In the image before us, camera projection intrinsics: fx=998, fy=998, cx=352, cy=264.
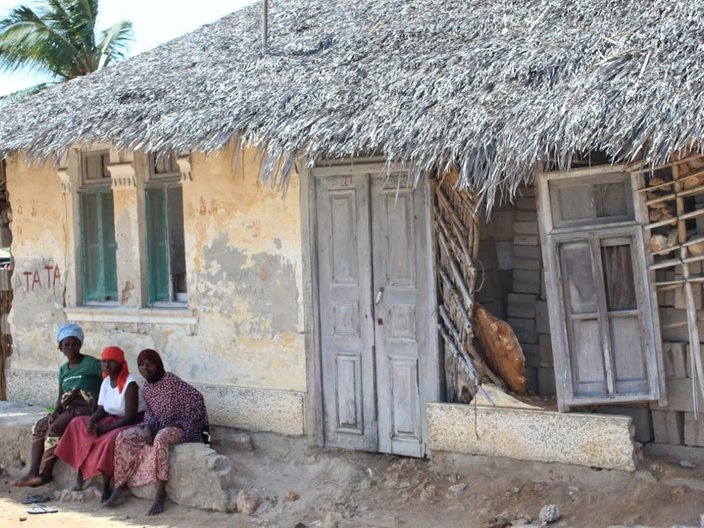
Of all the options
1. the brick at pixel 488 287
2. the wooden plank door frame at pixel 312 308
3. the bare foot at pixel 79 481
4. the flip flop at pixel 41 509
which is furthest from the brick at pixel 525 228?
the flip flop at pixel 41 509

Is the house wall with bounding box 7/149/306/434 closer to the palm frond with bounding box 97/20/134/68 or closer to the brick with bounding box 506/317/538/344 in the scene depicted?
the brick with bounding box 506/317/538/344

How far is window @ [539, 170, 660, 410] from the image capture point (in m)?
6.26

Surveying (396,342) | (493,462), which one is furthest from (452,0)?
(493,462)

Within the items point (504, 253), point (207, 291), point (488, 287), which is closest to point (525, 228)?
point (504, 253)

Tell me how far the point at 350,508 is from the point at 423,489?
522 mm

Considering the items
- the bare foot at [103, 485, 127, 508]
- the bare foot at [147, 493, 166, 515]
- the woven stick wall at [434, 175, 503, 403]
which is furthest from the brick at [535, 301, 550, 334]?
the bare foot at [103, 485, 127, 508]

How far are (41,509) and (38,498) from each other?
34cm

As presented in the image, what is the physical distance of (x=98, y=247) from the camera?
933cm

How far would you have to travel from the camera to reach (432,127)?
6.43 metres

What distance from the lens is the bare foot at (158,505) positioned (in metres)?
7.20

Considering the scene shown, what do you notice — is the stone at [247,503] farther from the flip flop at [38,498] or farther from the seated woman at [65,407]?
the flip flop at [38,498]

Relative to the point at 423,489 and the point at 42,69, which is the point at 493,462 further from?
the point at 42,69

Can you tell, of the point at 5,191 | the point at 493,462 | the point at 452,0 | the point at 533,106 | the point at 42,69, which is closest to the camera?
the point at 533,106

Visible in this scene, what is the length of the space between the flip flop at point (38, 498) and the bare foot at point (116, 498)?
61 centimetres
